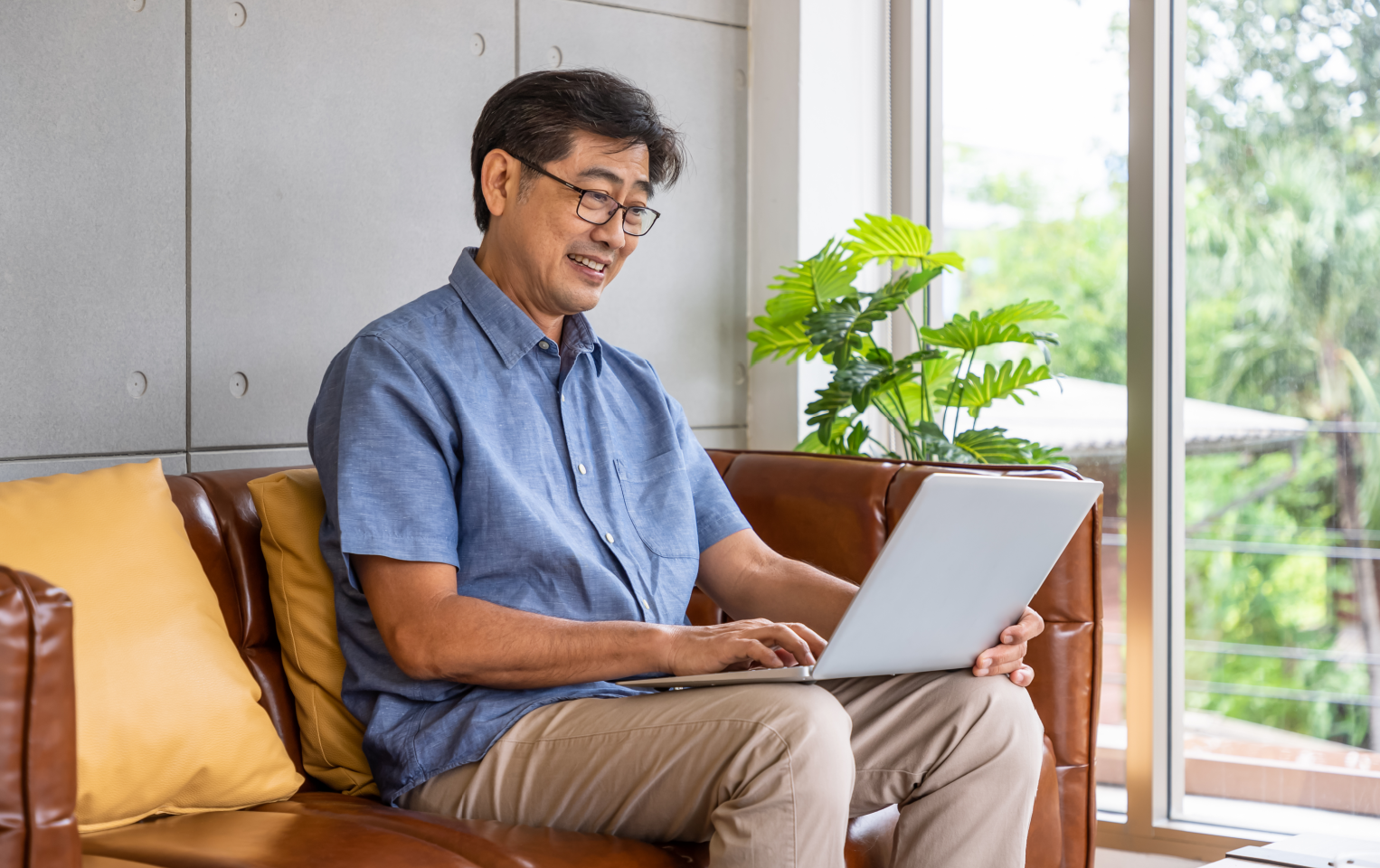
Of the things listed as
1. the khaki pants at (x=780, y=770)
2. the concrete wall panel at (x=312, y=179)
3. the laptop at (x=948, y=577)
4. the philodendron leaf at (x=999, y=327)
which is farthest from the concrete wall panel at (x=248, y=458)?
the philodendron leaf at (x=999, y=327)

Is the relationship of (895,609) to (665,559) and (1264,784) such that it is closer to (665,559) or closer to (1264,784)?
(665,559)

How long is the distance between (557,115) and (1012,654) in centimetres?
A: 102

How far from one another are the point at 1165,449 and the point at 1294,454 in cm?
27

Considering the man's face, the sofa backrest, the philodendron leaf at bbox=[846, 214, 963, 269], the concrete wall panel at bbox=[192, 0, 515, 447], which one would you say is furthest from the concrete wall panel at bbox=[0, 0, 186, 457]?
the philodendron leaf at bbox=[846, 214, 963, 269]

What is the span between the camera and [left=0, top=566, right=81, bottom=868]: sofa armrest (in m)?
0.99

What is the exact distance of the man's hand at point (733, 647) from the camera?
146 cm

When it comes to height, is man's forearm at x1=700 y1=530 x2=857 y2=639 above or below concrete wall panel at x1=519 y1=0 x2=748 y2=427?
below

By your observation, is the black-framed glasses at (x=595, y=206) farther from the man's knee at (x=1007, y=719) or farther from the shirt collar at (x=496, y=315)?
the man's knee at (x=1007, y=719)

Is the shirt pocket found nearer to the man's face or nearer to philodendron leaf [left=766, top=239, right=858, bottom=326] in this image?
the man's face

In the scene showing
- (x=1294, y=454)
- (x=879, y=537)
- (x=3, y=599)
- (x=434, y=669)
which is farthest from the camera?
(x=1294, y=454)

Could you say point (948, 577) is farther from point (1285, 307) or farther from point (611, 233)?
point (1285, 307)

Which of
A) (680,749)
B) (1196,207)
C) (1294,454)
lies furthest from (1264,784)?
(680,749)

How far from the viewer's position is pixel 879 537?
2006 mm

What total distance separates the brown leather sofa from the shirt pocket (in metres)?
0.30
